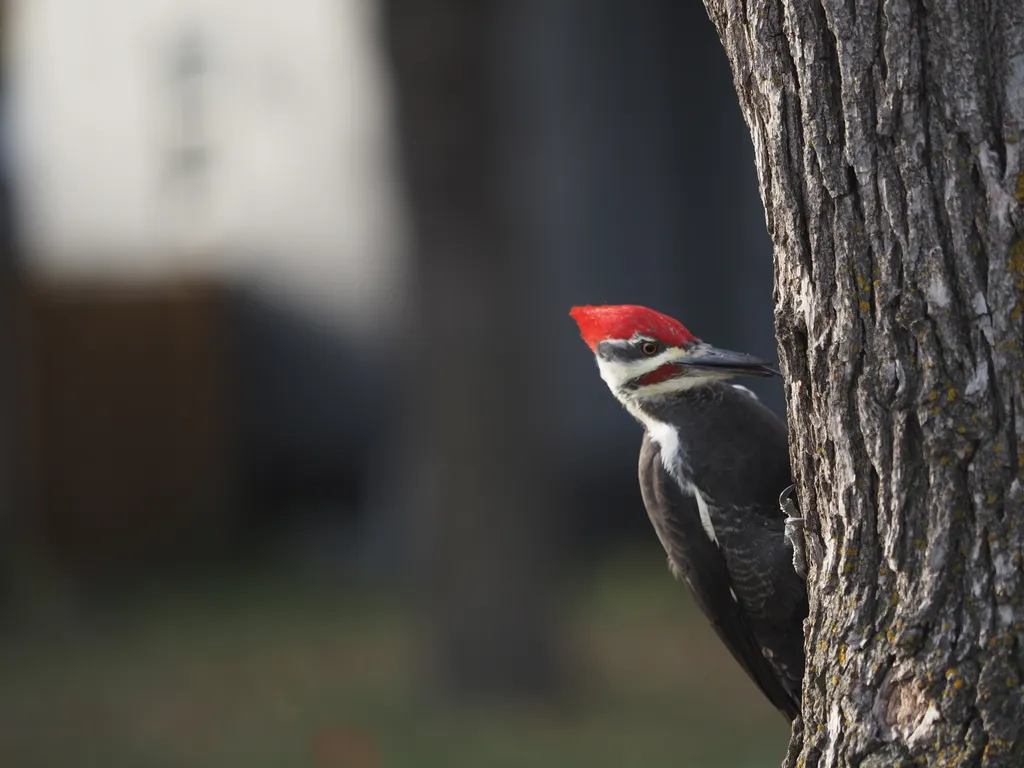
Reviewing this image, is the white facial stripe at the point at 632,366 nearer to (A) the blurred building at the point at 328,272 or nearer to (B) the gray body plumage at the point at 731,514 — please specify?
(B) the gray body plumage at the point at 731,514

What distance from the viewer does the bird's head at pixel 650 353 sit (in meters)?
3.21

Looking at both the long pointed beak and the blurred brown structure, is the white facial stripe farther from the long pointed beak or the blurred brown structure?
the blurred brown structure

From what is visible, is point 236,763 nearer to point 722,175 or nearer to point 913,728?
point 913,728

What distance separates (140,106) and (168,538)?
3584 millimetres

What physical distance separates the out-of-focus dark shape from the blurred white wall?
2.81 m

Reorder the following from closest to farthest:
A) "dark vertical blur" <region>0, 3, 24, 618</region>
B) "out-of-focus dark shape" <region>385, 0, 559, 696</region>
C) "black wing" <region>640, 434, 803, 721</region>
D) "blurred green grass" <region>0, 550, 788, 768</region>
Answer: "black wing" <region>640, 434, 803, 721</region>
"blurred green grass" <region>0, 550, 788, 768</region>
"out-of-focus dark shape" <region>385, 0, 559, 696</region>
"dark vertical blur" <region>0, 3, 24, 618</region>

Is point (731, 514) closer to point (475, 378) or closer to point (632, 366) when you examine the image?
point (632, 366)

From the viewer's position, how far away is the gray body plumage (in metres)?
3.26

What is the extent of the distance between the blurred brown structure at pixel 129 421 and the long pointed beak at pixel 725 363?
7.19 metres

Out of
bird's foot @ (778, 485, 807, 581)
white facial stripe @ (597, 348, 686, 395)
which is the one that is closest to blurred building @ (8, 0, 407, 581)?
white facial stripe @ (597, 348, 686, 395)

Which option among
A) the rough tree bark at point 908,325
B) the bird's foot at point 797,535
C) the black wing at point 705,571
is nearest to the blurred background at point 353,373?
the black wing at point 705,571

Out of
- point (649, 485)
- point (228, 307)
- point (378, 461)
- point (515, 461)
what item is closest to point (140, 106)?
point (228, 307)

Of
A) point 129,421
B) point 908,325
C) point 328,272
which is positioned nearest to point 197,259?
point 328,272

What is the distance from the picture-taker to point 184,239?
11.0m
